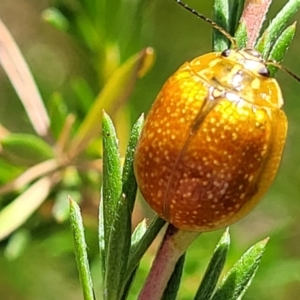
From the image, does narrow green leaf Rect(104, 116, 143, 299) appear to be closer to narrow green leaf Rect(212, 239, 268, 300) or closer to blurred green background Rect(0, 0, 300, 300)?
narrow green leaf Rect(212, 239, 268, 300)

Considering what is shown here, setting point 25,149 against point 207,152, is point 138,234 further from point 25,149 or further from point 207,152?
point 25,149

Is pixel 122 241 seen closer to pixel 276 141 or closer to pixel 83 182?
pixel 276 141

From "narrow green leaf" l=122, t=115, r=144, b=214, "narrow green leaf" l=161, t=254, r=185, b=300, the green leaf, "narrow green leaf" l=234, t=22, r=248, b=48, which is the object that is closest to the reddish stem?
"narrow green leaf" l=234, t=22, r=248, b=48

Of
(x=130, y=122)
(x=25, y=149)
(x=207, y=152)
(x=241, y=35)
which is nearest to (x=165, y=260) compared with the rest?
(x=207, y=152)

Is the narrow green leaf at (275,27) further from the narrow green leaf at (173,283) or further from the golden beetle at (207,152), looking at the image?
the narrow green leaf at (173,283)

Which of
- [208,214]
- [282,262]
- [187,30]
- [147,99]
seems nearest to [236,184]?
[208,214]

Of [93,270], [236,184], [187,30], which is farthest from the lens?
[187,30]
